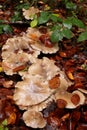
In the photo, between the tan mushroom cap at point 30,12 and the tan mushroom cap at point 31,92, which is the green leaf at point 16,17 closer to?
the tan mushroom cap at point 30,12

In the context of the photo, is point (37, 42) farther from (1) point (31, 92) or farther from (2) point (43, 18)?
(1) point (31, 92)

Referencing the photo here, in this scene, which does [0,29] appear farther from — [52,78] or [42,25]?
[52,78]

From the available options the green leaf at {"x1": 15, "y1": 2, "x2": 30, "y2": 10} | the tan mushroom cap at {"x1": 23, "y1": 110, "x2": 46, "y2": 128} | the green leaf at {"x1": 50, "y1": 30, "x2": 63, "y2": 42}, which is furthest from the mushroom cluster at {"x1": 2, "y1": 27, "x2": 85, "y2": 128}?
the green leaf at {"x1": 15, "y1": 2, "x2": 30, "y2": 10}

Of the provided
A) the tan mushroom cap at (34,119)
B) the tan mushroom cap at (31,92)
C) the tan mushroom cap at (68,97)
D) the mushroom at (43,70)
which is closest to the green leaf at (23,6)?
the mushroom at (43,70)

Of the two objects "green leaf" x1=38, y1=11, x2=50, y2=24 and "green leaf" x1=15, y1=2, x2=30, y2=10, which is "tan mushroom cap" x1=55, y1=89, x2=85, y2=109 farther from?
"green leaf" x1=15, y1=2, x2=30, y2=10

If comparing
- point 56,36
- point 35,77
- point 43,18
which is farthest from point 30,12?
point 35,77

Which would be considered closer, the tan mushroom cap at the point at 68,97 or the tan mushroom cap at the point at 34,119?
the tan mushroom cap at the point at 34,119

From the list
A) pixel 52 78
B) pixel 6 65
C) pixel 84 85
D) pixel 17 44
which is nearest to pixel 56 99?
pixel 52 78
